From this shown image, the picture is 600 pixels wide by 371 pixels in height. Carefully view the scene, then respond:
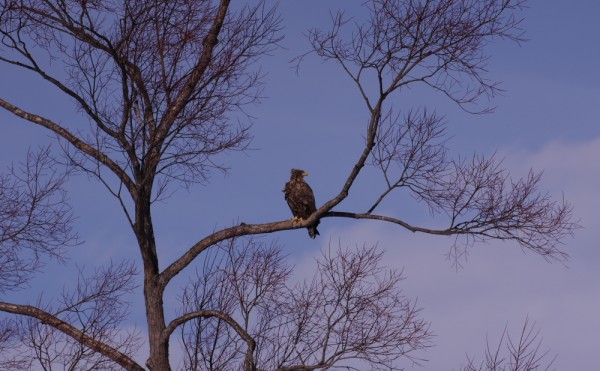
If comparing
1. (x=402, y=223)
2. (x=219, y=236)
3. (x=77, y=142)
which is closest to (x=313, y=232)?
(x=219, y=236)

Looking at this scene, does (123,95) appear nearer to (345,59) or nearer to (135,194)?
(135,194)

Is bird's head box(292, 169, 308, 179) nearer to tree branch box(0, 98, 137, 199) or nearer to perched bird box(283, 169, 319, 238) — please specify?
perched bird box(283, 169, 319, 238)

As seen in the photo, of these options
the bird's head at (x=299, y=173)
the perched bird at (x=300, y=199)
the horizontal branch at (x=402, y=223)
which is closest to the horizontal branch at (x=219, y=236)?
the horizontal branch at (x=402, y=223)

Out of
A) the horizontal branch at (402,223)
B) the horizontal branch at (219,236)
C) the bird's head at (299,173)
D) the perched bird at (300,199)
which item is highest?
the bird's head at (299,173)

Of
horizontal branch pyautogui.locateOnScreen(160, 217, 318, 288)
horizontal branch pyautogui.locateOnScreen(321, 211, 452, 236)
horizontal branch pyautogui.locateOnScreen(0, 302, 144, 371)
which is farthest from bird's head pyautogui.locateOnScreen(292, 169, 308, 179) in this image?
horizontal branch pyautogui.locateOnScreen(0, 302, 144, 371)

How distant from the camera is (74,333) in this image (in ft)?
34.4

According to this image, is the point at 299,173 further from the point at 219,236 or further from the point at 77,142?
the point at 77,142

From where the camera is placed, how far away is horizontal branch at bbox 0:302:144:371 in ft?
33.6

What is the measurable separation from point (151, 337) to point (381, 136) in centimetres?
362

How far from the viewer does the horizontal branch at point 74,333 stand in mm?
10242

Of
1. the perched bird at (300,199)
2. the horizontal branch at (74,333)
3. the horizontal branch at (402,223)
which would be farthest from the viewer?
the perched bird at (300,199)

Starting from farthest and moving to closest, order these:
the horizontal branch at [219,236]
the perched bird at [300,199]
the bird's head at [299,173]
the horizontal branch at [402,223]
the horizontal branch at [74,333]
A: 1. the bird's head at [299,173]
2. the perched bird at [300,199]
3. the horizontal branch at [74,333]
4. the horizontal branch at [219,236]
5. the horizontal branch at [402,223]

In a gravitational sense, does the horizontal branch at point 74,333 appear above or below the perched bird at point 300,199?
below

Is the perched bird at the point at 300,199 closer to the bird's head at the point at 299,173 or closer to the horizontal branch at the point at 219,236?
the bird's head at the point at 299,173
